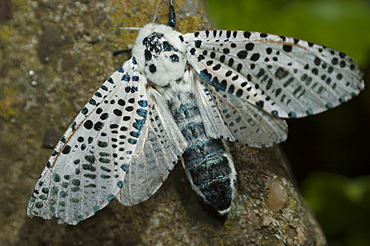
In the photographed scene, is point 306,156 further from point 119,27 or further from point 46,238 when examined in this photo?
point 46,238

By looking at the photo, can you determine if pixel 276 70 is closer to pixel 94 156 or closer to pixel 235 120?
pixel 235 120

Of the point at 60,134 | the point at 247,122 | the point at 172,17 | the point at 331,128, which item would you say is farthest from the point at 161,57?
the point at 331,128

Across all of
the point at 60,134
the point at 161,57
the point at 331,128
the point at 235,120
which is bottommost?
the point at 331,128

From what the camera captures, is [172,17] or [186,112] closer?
[186,112]

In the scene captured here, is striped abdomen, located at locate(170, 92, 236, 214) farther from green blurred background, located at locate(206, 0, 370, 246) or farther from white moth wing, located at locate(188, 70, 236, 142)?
green blurred background, located at locate(206, 0, 370, 246)

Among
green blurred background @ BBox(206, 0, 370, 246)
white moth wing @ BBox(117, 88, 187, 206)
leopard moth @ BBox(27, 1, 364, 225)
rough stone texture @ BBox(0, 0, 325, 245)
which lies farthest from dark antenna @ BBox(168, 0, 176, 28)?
white moth wing @ BBox(117, 88, 187, 206)

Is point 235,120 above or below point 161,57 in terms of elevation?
below

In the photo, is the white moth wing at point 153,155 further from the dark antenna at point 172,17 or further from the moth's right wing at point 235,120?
the dark antenna at point 172,17
